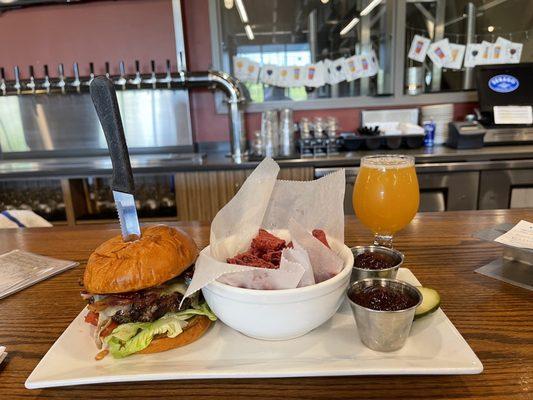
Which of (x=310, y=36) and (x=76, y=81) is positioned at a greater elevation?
(x=310, y=36)

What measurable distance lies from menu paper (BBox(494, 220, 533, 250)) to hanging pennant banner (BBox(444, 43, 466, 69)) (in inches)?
102

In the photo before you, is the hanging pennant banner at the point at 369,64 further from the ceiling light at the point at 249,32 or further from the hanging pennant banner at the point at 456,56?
the ceiling light at the point at 249,32

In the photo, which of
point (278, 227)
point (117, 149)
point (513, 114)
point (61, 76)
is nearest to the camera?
point (117, 149)

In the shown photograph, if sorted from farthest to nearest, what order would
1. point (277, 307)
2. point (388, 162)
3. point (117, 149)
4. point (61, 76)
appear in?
1. point (61, 76)
2. point (388, 162)
3. point (117, 149)
4. point (277, 307)

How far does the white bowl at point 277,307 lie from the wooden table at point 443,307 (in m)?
0.09

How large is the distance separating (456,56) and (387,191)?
275cm

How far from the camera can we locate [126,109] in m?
3.32

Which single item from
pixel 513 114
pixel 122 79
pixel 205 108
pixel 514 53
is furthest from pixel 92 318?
pixel 514 53

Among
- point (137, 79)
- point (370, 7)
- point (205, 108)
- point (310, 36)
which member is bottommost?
point (205, 108)

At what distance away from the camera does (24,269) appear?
1.14m

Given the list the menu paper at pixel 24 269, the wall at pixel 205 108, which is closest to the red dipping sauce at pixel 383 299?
the menu paper at pixel 24 269

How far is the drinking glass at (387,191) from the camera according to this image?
42.3 inches

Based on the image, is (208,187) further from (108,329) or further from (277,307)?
(277,307)

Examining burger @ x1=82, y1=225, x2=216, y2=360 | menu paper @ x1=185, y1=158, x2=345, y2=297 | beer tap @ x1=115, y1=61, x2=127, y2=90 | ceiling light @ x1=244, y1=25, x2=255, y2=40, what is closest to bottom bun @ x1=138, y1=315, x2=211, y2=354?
burger @ x1=82, y1=225, x2=216, y2=360
